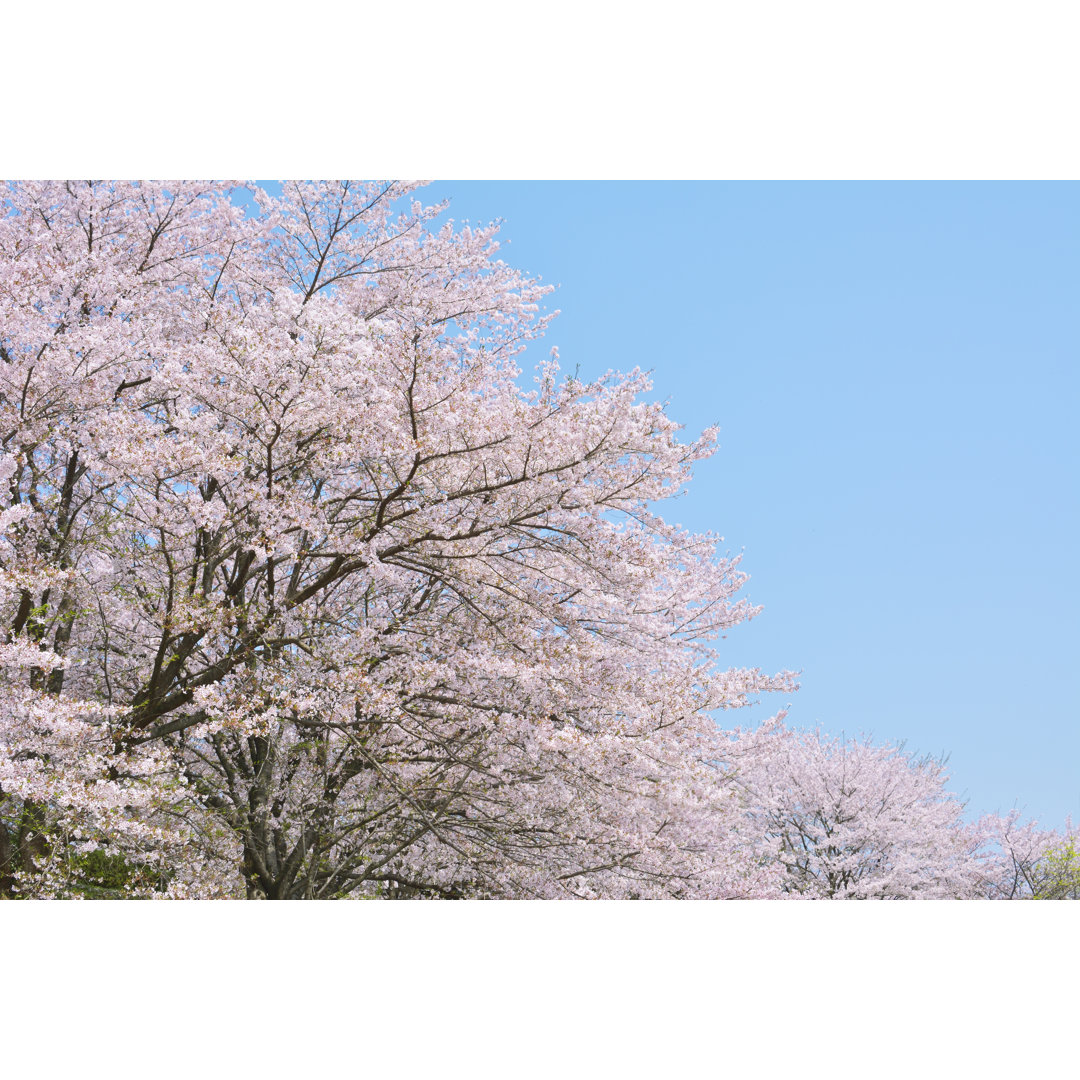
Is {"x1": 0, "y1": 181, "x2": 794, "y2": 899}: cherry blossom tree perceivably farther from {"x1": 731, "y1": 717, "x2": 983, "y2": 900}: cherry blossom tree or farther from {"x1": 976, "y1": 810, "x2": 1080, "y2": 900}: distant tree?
{"x1": 976, "y1": 810, "x2": 1080, "y2": 900}: distant tree

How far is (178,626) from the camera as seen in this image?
17.4ft

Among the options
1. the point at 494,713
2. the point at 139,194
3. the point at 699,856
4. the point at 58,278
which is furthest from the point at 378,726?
the point at 139,194

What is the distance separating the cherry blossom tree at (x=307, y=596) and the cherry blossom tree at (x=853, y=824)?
545 centimetres

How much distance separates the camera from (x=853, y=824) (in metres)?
12.8

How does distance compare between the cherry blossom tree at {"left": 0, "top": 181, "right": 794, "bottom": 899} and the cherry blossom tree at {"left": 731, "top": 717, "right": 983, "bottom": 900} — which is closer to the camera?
the cherry blossom tree at {"left": 0, "top": 181, "right": 794, "bottom": 899}

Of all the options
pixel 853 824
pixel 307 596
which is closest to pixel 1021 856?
pixel 853 824

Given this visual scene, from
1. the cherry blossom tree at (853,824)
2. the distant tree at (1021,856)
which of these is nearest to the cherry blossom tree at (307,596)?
the cherry blossom tree at (853,824)

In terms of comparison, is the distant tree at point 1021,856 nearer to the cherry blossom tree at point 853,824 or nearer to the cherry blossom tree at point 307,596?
the cherry blossom tree at point 853,824

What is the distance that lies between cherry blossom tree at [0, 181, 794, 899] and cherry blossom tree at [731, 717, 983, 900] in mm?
5452

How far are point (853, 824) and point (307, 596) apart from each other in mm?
9633

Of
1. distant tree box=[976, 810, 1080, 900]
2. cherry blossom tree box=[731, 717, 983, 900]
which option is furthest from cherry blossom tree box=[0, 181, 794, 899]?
distant tree box=[976, 810, 1080, 900]

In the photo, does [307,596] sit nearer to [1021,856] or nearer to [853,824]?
[853,824]

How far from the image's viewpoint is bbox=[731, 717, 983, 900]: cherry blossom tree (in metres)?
12.3

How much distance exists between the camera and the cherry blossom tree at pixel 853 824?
40.2 feet
